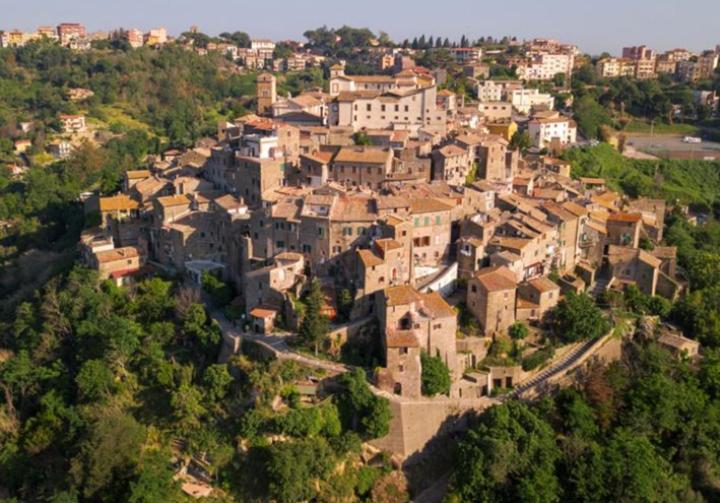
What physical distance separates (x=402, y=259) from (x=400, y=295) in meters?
2.71

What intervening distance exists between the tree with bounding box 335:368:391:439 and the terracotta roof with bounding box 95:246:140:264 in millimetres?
14190

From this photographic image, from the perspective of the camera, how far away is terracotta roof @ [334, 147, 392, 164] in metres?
34.6

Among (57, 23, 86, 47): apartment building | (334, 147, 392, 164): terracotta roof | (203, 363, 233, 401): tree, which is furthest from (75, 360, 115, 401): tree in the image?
(57, 23, 86, 47): apartment building

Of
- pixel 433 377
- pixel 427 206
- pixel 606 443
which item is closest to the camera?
pixel 606 443

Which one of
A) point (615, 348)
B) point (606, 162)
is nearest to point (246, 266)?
point (615, 348)

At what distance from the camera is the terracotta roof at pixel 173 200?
33562mm

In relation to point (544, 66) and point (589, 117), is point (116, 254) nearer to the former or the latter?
point (589, 117)

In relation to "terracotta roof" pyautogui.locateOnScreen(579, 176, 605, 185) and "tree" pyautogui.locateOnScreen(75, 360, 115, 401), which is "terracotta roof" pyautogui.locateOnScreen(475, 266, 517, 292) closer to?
"tree" pyautogui.locateOnScreen(75, 360, 115, 401)

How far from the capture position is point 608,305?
30203 mm

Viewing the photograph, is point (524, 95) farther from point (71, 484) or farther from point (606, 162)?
point (71, 484)

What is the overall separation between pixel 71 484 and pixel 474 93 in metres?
47.3

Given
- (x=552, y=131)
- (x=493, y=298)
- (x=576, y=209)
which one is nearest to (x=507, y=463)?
(x=493, y=298)

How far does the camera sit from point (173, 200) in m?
34.0

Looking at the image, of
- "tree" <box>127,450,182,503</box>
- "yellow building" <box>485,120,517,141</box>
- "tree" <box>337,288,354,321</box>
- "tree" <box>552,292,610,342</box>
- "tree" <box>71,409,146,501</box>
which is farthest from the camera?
"yellow building" <box>485,120,517,141</box>
